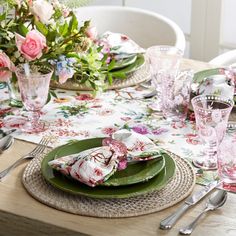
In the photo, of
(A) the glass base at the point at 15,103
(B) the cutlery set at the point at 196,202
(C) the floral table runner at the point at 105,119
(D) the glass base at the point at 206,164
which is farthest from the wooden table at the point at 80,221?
(A) the glass base at the point at 15,103

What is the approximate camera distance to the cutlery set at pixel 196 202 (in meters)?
1.36

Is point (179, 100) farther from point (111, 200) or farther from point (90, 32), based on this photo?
point (111, 200)

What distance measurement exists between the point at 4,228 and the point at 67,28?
2.00 ft

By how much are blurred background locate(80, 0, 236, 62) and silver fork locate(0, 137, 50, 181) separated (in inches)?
58.7

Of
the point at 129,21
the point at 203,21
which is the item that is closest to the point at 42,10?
the point at 129,21

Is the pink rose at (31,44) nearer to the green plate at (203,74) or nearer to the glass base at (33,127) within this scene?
the glass base at (33,127)

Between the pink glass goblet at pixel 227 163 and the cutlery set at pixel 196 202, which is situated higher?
the pink glass goblet at pixel 227 163

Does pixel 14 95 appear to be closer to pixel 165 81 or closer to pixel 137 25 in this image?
pixel 165 81

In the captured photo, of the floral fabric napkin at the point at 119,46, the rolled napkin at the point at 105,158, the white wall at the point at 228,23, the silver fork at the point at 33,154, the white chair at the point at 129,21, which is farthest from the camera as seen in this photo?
the white wall at the point at 228,23

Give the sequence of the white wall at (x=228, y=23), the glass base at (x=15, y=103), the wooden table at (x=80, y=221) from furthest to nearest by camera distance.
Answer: the white wall at (x=228, y=23) → the glass base at (x=15, y=103) → the wooden table at (x=80, y=221)

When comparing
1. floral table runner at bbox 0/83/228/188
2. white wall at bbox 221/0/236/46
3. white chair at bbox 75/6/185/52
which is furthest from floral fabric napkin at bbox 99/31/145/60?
white wall at bbox 221/0/236/46

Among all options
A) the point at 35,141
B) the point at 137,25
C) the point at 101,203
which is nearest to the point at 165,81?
the point at 35,141

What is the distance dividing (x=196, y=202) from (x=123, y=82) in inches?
28.6

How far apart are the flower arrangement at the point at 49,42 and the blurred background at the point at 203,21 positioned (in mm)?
1253
